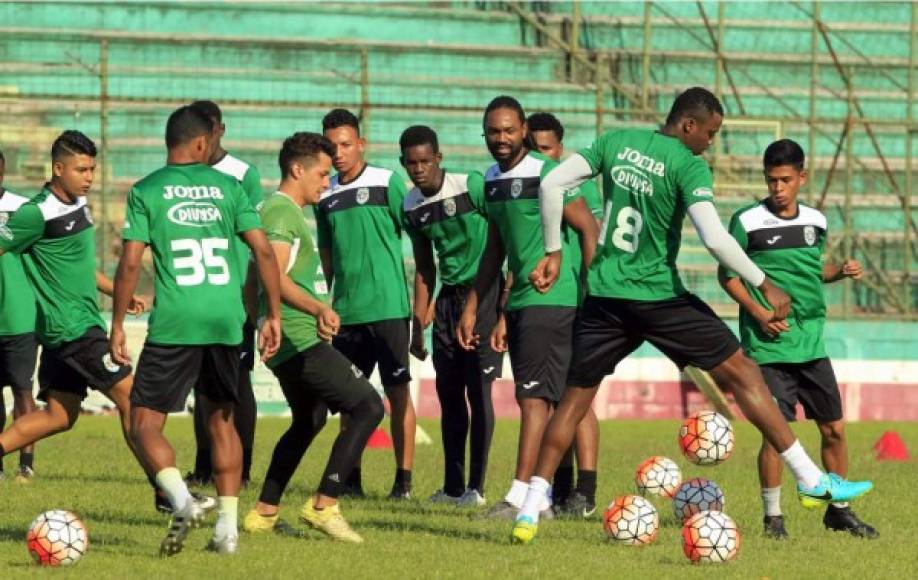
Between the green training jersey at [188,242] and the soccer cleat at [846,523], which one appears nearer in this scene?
the green training jersey at [188,242]

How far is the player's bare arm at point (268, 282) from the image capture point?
870 centimetres

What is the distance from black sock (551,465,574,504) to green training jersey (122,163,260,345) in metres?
3.13

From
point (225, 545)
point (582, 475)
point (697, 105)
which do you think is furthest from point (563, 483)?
point (225, 545)

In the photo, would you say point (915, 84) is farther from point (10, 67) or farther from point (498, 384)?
point (10, 67)

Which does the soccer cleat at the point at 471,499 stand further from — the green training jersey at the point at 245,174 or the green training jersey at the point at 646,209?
the green training jersey at the point at 646,209

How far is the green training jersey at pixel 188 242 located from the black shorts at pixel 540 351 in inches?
89.4

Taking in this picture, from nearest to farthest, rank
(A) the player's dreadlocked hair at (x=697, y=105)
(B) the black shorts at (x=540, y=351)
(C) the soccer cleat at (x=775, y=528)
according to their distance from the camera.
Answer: (A) the player's dreadlocked hair at (x=697, y=105) < (C) the soccer cleat at (x=775, y=528) < (B) the black shorts at (x=540, y=351)

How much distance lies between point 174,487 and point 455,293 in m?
3.68

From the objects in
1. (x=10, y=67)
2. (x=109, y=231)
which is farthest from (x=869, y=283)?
(x=10, y=67)

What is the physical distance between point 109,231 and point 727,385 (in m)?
14.1

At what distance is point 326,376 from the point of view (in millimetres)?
9312

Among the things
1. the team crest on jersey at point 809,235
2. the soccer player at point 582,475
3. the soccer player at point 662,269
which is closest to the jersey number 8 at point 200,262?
the soccer player at point 662,269

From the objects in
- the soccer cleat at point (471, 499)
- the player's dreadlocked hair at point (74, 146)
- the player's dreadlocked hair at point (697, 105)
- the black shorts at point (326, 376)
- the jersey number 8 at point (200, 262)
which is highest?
the player's dreadlocked hair at point (697, 105)

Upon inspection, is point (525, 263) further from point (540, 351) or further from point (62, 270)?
point (62, 270)
